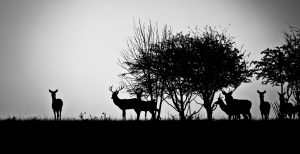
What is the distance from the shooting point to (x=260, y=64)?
3803 centimetres
